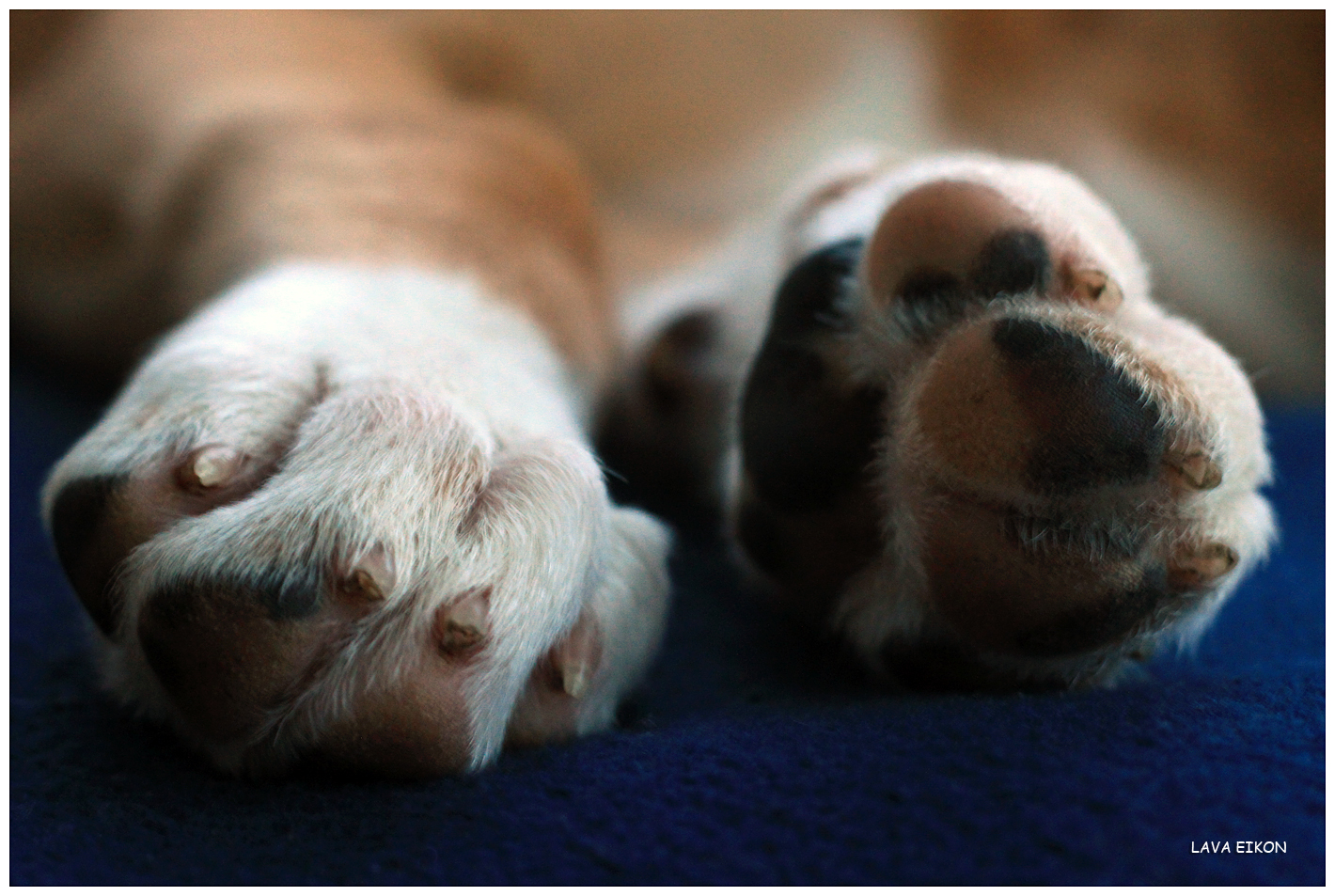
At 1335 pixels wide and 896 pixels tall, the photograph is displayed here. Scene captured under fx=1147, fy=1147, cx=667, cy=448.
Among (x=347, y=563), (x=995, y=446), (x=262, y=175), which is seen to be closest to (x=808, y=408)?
(x=995, y=446)

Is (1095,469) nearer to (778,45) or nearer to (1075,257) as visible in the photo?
(1075,257)

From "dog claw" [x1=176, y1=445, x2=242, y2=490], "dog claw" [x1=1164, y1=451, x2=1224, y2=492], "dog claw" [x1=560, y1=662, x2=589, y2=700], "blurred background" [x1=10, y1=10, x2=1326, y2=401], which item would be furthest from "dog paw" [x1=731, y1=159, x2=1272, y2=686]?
"blurred background" [x1=10, y1=10, x2=1326, y2=401]

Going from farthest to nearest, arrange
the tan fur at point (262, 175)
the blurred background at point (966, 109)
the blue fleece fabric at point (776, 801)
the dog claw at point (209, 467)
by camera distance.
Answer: the blurred background at point (966, 109) → the tan fur at point (262, 175) → the dog claw at point (209, 467) → the blue fleece fabric at point (776, 801)

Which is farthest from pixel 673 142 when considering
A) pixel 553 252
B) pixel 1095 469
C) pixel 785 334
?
pixel 1095 469

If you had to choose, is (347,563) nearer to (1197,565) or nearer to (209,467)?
(209,467)

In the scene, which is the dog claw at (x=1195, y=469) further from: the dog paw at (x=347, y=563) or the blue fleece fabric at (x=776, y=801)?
the dog paw at (x=347, y=563)

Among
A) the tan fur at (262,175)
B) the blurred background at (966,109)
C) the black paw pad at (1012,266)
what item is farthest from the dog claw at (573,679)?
the blurred background at (966,109)
